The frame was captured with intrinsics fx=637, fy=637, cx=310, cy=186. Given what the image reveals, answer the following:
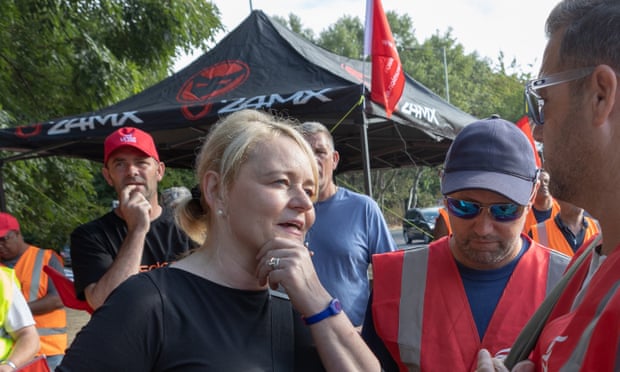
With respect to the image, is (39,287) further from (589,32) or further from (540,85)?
(589,32)

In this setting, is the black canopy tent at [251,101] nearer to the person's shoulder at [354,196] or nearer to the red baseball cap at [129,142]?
the person's shoulder at [354,196]

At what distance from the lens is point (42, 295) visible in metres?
5.08

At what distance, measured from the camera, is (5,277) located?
3385 mm

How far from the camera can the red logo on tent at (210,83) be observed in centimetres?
637

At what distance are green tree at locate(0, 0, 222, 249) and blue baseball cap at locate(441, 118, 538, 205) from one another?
28.7 feet

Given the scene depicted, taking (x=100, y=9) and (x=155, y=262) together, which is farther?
(x=100, y=9)

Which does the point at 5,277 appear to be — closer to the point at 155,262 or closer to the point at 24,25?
the point at 155,262

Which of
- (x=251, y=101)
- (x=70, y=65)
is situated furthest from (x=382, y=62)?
(x=70, y=65)

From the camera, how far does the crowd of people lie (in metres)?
1.36

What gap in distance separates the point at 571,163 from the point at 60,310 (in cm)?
459

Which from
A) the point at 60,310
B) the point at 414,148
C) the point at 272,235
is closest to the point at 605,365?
the point at 272,235

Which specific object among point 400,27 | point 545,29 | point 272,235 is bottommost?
point 272,235

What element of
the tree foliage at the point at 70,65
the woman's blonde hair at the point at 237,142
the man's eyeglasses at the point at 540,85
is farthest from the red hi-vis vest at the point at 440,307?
the tree foliage at the point at 70,65

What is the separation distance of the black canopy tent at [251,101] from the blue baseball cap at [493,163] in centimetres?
296
